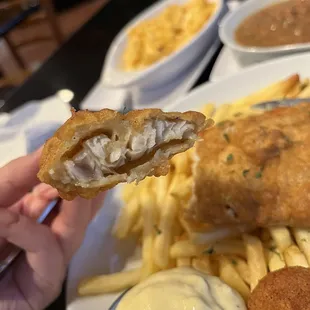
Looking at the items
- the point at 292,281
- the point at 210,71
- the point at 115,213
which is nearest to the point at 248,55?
the point at 210,71

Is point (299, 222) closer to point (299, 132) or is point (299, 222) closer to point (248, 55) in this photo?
point (299, 132)

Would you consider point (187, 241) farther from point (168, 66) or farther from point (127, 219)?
point (168, 66)

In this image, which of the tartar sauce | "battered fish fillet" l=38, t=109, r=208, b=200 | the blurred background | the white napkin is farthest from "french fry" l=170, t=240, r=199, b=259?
the blurred background

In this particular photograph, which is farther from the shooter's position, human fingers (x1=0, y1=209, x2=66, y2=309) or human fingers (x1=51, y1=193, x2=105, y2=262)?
human fingers (x1=51, y1=193, x2=105, y2=262)

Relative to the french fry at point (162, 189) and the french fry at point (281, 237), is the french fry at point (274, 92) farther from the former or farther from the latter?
the french fry at point (281, 237)

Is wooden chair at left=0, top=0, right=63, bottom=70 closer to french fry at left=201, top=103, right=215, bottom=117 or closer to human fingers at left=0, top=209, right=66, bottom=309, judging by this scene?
french fry at left=201, top=103, right=215, bottom=117

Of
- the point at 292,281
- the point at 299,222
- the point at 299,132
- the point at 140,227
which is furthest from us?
the point at 140,227
